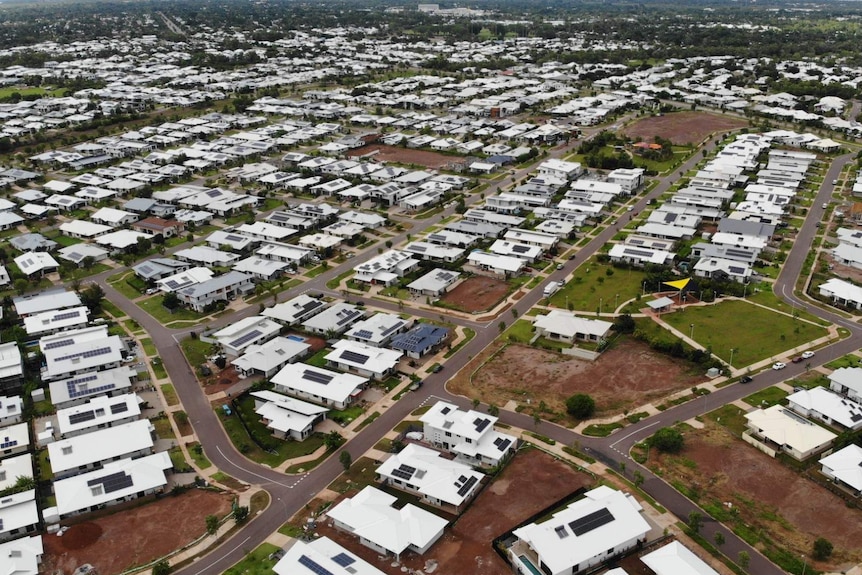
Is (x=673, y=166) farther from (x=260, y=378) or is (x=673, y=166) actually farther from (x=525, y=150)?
(x=260, y=378)

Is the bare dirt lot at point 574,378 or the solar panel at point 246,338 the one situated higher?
the solar panel at point 246,338

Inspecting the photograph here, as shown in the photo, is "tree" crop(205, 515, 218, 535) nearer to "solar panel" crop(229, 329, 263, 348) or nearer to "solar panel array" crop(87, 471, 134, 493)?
"solar panel array" crop(87, 471, 134, 493)

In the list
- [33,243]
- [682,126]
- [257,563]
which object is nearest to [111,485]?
[257,563]

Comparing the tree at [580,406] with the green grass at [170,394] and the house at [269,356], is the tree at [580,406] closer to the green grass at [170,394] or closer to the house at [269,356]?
the house at [269,356]

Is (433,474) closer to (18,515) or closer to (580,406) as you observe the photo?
(580,406)

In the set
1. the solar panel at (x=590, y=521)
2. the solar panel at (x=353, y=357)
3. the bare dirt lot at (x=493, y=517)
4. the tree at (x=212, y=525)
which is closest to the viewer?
the bare dirt lot at (x=493, y=517)

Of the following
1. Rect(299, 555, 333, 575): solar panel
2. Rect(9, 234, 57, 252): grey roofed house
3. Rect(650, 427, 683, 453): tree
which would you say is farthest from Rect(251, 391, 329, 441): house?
Rect(9, 234, 57, 252): grey roofed house

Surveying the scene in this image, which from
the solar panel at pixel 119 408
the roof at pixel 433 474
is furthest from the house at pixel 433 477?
the solar panel at pixel 119 408
